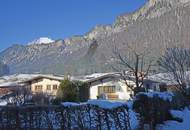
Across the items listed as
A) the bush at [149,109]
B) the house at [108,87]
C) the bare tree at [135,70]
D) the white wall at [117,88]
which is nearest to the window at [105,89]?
the house at [108,87]

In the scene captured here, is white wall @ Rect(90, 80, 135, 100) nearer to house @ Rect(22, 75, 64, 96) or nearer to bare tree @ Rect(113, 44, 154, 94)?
bare tree @ Rect(113, 44, 154, 94)

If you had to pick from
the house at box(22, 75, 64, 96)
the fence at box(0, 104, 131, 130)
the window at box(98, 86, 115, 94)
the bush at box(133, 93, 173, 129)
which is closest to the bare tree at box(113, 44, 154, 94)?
the window at box(98, 86, 115, 94)

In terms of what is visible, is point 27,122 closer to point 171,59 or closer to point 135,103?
point 135,103

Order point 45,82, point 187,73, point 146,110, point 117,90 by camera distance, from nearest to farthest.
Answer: point 146,110 → point 187,73 → point 117,90 → point 45,82

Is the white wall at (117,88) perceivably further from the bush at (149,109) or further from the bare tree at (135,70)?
the bush at (149,109)

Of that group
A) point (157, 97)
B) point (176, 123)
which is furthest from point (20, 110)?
point (176, 123)

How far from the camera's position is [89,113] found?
1354 cm

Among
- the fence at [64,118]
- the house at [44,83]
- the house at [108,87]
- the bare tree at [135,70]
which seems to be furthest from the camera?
the house at [44,83]

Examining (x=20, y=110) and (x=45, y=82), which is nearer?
(x=20, y=110)

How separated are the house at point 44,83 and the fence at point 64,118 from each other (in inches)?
1784

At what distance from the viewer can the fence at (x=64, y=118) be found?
13.4 meters

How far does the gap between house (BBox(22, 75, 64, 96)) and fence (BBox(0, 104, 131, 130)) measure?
45.3 meters

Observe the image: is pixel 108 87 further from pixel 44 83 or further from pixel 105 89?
pixel 44 83

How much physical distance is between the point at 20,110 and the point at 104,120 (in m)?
2.68
